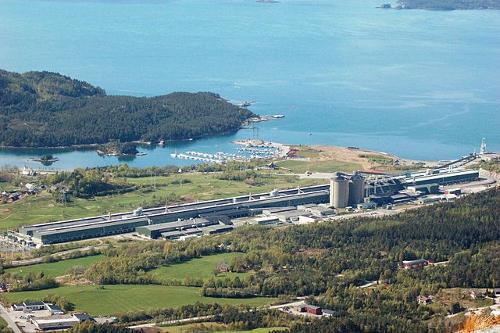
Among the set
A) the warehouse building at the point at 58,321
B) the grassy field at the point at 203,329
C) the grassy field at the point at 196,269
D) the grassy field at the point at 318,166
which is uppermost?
the grassy field at the point at 318,166

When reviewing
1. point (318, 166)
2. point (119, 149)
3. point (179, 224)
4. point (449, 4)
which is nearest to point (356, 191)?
point (318, 166)

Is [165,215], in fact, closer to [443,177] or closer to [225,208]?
[225,208]

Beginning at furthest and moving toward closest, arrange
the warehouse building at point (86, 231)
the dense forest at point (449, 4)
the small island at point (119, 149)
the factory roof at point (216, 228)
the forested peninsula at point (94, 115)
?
the dense forest at point (449, 4)
the forested peninsula at point (94, 115)
the small island at point (119, 149)
the factory roof at point (216, 228)
the warehouse building at point (86, 231)

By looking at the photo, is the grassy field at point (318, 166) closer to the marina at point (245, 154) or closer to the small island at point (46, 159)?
the marina at point (245, 154)

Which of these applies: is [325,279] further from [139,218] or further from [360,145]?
[360,145]

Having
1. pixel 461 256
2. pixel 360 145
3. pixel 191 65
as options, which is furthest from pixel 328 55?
pixel 461 256

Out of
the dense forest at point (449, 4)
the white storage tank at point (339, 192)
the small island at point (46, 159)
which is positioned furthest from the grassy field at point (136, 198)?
the dense forest at point (449, 4)
